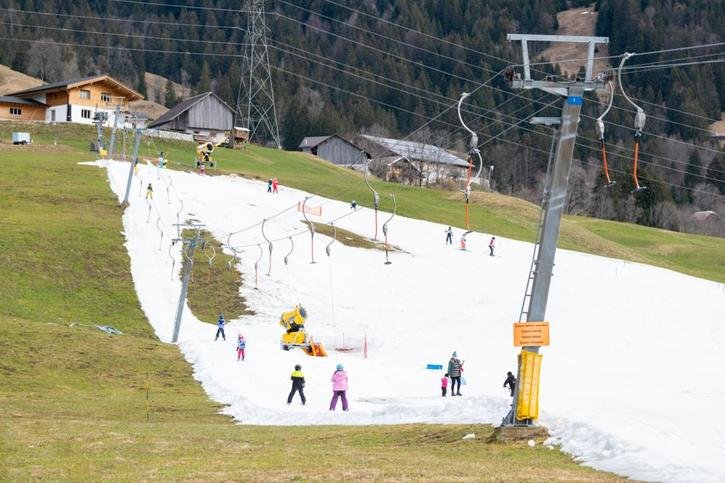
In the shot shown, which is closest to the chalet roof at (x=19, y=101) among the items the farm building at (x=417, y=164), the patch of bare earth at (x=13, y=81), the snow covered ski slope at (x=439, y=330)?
the patch of bare earth at (x=13, y=81)

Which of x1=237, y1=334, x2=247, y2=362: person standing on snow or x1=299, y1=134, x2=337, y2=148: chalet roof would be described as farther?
x1=299, y1=134, x2=337, y2=148: chalet roof

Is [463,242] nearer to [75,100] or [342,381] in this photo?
[342,381]

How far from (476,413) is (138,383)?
16.0m

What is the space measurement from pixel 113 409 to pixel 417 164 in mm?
117975

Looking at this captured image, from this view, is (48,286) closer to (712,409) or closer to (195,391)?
(195,391)

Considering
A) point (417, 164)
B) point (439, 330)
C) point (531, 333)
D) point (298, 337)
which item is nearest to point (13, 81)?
point (417, 164)

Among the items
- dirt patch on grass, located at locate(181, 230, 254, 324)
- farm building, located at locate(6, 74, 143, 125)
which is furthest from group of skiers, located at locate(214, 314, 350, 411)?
farm building, located at locate(6, 74, 143, 125)

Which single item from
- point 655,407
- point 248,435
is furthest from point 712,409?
point 248,435

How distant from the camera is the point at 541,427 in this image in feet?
78.1

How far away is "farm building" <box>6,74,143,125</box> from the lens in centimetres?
12094

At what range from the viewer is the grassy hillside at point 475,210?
93.8m

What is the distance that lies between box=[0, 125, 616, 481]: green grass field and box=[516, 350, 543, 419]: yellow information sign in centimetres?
106

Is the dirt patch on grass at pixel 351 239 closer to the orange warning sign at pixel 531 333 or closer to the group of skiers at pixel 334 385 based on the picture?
the group of skiers at pixel 334 385

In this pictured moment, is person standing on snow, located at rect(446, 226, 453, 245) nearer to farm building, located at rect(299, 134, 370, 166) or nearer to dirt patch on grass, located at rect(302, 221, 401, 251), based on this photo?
dirt patch on grass, located at rect(302, 221, 401, 251)
